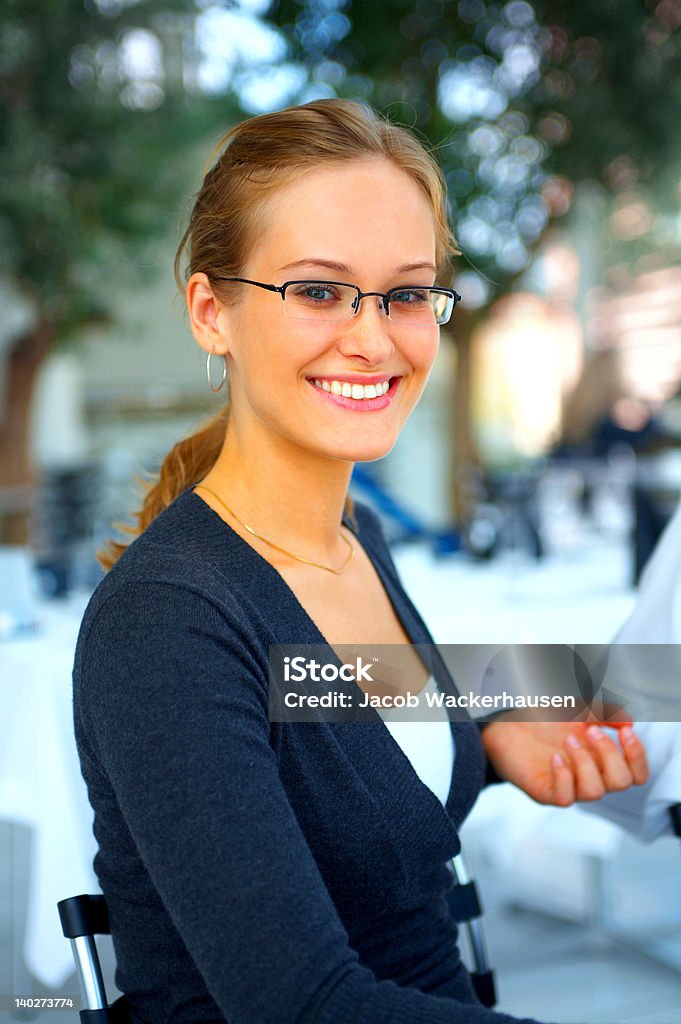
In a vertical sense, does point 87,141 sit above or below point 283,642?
above

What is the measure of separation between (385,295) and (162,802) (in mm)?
551

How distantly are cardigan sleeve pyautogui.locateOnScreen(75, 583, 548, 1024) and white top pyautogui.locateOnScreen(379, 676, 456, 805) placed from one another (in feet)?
0.82

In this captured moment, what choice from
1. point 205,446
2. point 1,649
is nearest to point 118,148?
point 1,649

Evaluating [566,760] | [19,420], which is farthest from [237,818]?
[19,420]

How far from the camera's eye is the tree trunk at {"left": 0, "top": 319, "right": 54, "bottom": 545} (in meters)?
7.73

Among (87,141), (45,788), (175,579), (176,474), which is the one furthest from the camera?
(87,141)

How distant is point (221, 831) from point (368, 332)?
1.75 ft

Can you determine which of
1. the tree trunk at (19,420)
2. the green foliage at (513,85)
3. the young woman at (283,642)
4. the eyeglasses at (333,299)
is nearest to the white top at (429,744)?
the young woman at (283,642)

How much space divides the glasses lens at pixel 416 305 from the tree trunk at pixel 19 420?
22.4ft

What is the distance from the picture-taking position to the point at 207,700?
2.82ft

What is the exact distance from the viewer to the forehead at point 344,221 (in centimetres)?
105

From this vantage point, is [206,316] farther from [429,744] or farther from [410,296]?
[429,744]

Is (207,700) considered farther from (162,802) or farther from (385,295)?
(385,295)

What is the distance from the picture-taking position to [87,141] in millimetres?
6957
